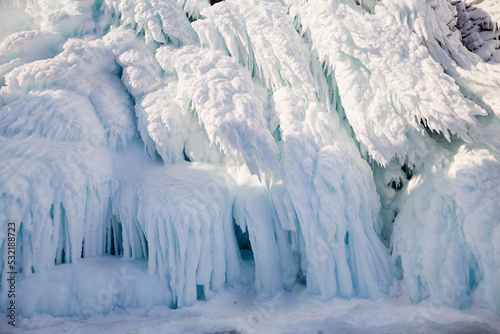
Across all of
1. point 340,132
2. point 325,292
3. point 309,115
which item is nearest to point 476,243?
point 325,292

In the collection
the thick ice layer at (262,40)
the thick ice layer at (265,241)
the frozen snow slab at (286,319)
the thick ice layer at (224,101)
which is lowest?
the frozen snow slab at (286,319)

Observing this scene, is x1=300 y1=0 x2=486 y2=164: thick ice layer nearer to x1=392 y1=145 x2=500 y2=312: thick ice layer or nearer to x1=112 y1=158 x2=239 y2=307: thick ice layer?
x1=392 y1=145 x2=500 y2=312: thick ice layer

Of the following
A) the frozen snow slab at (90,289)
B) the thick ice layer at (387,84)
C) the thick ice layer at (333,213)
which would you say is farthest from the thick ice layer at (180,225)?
the thick ice layer at (387,84)

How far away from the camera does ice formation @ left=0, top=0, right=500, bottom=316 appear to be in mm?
4469

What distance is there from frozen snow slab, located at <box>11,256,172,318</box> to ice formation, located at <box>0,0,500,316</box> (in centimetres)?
2

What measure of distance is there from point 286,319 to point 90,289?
102 inches

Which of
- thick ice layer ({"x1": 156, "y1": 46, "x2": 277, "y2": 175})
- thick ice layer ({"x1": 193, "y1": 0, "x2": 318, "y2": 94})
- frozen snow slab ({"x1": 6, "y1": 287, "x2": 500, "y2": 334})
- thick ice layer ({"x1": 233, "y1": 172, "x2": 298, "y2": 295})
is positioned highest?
thick ice layer ({"x1": 193, "y1": 0, "x2": 318, "y2": 94})

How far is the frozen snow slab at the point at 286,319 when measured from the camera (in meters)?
3.96

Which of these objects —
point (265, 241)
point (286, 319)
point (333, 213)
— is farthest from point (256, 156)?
point (286, 319)

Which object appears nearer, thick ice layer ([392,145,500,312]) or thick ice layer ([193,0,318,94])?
thick ice layer ([392,145,500,312])

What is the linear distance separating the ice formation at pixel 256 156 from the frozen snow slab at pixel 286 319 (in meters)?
0.17

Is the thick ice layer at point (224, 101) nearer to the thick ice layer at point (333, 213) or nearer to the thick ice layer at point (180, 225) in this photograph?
the thick ice layer at point (333, 213)

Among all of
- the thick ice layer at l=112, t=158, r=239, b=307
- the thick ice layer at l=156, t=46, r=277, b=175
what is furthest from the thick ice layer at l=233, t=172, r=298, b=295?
the thick ice layer at l=156, t=46, r=277, b=175

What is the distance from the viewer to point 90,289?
14.4ft
